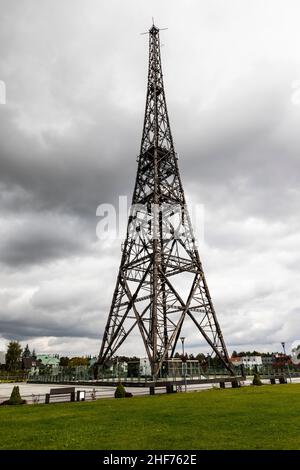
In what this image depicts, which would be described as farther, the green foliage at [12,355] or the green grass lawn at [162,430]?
the green foliage at [12,355]

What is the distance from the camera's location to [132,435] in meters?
9.02

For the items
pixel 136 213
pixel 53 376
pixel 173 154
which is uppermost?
pixel 173 154

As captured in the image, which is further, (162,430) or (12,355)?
(12,355)

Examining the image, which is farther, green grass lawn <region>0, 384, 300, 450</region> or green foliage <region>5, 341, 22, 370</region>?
green foliage <region>5, 341, 22, 370</region>

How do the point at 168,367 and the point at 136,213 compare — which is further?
the point at 136,213

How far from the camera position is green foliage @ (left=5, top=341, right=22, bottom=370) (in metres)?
81.5

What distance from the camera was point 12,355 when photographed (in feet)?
269

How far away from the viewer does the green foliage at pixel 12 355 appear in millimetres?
81500

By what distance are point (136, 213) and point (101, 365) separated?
1832cm
